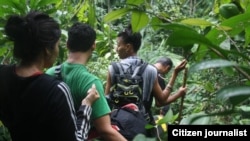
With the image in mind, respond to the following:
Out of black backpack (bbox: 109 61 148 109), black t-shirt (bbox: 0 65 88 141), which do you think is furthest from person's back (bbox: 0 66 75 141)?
black backpack (bbox: 109 61 148 109)

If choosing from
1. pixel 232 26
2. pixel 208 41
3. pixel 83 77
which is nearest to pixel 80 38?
pixel 83 77

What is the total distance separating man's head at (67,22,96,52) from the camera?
2045mm

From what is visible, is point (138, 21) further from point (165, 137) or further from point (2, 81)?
point (2, 81)

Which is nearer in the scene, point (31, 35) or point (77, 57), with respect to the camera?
point (31, 35)

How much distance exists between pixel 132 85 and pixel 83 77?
51cm

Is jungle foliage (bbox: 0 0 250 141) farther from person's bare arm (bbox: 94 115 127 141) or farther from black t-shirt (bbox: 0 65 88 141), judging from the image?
person's bare arm (bbox: 94 115 127 141)

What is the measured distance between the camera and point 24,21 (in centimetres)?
162

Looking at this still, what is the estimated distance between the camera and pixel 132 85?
2.41 m

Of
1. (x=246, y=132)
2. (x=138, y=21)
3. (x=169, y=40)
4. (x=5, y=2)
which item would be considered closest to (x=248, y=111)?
(x=246, y=132)

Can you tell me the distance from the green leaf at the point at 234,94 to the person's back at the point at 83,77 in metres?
1.15

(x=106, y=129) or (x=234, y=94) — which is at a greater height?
(x=234, y=94)

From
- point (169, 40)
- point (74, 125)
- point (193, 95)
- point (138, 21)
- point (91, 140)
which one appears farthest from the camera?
point (193, 95)

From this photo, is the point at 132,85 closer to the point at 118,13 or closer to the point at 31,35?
the point at 31,35

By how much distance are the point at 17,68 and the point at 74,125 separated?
320 millimetres
